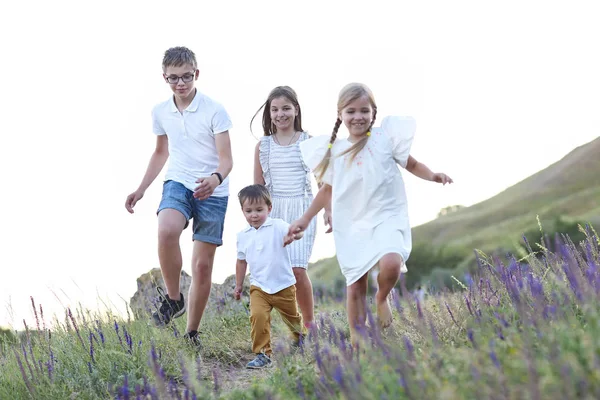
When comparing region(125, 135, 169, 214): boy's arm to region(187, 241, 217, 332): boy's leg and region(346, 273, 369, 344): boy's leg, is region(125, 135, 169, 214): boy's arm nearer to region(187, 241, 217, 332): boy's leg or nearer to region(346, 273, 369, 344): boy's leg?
region(187, 241, 217, 332): boy's leg

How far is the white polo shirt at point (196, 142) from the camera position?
283 inches

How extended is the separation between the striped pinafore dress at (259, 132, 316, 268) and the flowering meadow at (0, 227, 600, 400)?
1252mm

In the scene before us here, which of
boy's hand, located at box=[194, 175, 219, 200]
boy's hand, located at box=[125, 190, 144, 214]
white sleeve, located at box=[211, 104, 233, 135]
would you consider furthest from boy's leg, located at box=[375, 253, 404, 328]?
boy's hand, located at box=[125, 190, 144, 214]

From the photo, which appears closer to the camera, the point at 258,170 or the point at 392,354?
the point at 392,354

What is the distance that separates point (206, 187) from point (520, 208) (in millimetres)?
33577

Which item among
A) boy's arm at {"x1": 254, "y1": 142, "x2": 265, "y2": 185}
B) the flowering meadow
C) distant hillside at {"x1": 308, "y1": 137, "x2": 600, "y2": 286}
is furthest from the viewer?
distant hillside at {"x1": 308, "y1": 137, "x2": 600, "y2": 286}

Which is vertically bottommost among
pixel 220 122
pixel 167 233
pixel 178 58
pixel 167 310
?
pixel 167 310

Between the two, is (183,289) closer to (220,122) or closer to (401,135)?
(220,122)

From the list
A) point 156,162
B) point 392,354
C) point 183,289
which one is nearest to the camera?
point 392,354

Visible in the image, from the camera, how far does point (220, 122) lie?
23.6 feet

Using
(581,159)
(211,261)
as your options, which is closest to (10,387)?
(211,261)

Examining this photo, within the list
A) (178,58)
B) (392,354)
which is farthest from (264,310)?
(392,354)

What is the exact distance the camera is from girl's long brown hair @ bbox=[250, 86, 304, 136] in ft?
24.6

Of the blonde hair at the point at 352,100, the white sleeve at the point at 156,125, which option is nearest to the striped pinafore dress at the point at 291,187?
the white sleeve at the point at 156,125
